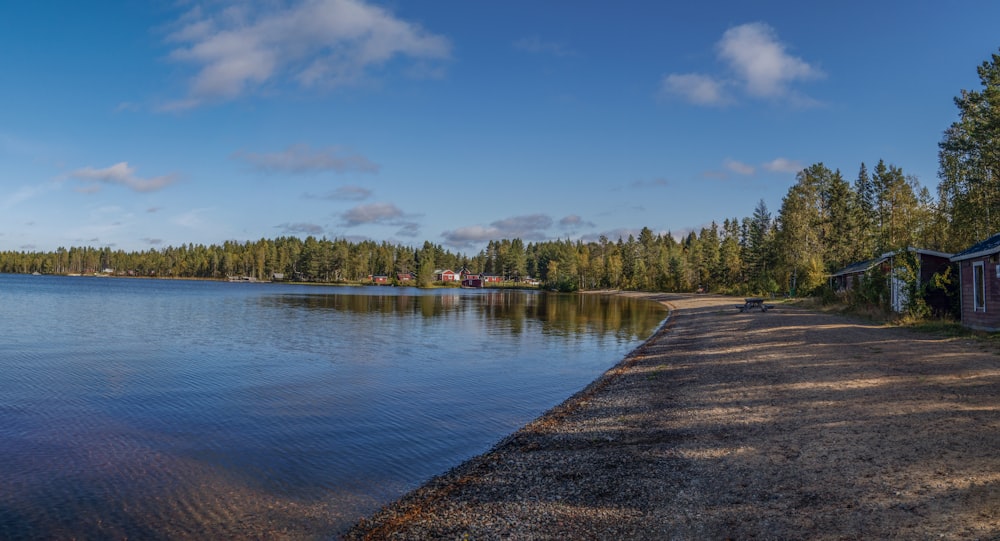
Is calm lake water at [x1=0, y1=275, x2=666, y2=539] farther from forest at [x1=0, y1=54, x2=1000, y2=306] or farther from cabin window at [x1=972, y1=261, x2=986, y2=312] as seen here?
forest at [x1=0, y1=54, x2=1000, y2=306]

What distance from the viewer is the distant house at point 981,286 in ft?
77.2

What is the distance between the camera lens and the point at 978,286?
25.3 m

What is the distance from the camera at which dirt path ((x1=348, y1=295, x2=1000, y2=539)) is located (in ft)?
25.4

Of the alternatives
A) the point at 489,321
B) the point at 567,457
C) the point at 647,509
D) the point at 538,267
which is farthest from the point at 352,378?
the point at 538,267

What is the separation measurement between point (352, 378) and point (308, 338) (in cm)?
1544

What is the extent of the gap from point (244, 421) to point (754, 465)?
13.6 metres

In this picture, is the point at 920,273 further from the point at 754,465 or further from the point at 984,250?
the point at 754,465

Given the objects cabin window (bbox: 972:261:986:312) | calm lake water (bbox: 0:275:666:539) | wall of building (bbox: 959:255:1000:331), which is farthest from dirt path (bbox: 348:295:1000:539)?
cabin window (bbox: 972:261:986:312)

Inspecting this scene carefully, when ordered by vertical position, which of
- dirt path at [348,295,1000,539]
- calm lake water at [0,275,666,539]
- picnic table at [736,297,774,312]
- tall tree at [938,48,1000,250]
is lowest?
calm lake water at [0,275,666,539]

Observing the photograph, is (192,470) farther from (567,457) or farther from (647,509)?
(647,509)

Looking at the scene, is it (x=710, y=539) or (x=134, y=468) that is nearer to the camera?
(x=710, y=539)

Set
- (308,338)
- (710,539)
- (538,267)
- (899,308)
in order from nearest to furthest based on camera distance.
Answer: (710,539)
(899,308)
(308,338)
(538,267)

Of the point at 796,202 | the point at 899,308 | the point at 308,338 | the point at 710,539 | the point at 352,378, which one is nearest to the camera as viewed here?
the point at 710,539

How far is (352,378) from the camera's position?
75.6 ft
